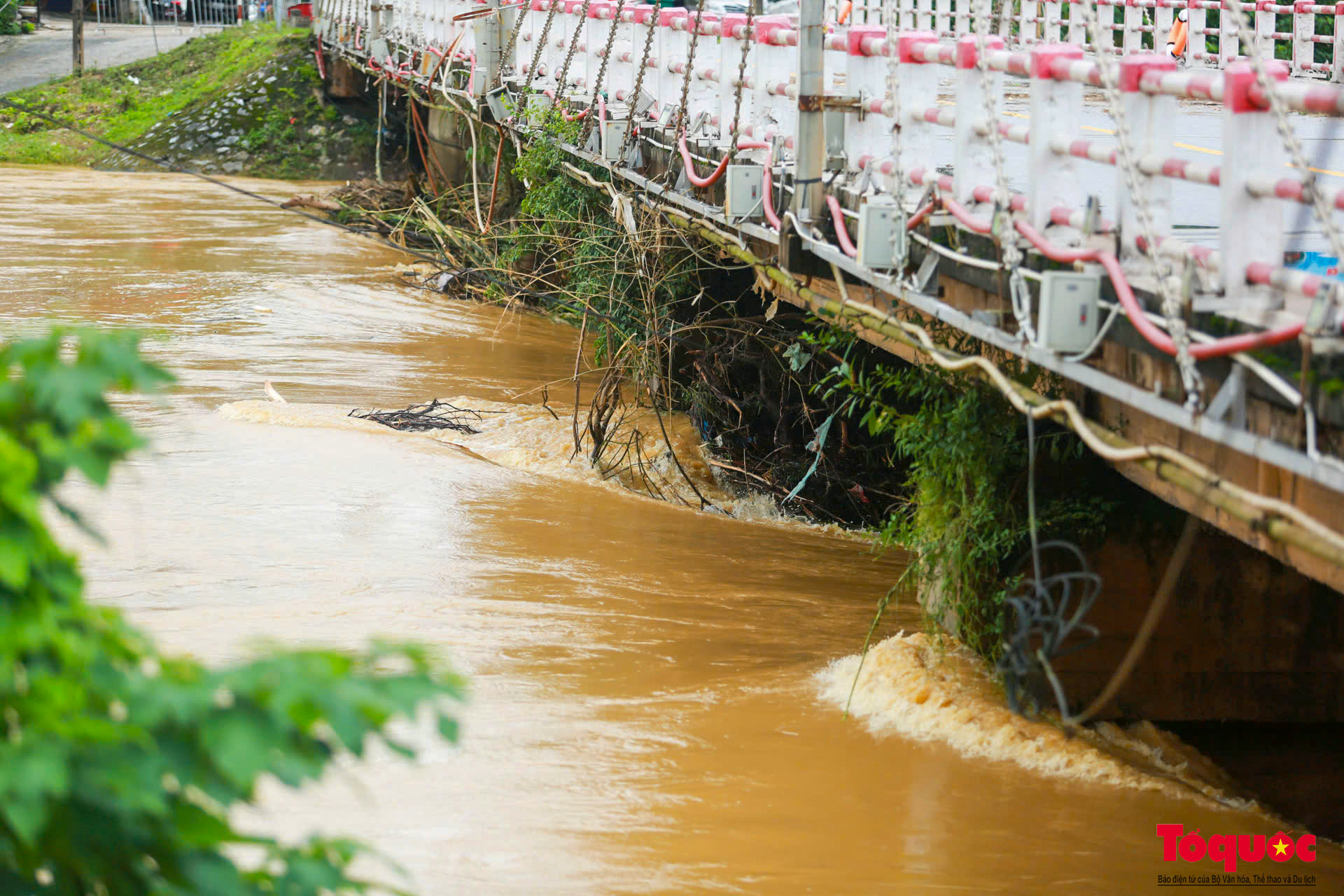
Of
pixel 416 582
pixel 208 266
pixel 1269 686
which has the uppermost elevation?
pixel 208 266

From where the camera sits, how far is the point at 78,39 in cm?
3678

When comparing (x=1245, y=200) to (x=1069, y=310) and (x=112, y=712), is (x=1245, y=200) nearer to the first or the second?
(x=1069, y=310)

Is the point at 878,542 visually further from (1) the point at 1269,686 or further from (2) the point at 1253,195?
(2) the point at 1253,195

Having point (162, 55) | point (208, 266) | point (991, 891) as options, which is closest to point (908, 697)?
point (991, 891)

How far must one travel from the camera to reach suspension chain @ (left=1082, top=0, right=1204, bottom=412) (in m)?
4.20

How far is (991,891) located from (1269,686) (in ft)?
10.2

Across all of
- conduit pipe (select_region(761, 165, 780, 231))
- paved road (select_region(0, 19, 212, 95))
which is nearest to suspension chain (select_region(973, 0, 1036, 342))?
conduit pipe (select_region(761, 165, 780, 231))

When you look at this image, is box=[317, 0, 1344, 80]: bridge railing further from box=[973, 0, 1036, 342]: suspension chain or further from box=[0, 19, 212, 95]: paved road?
box=[0, 19, 212, 95]: paved road

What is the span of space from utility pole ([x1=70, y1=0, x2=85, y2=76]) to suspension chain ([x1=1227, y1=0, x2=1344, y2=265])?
124ft

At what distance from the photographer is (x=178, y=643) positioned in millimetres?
6750

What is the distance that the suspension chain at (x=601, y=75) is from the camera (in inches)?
446

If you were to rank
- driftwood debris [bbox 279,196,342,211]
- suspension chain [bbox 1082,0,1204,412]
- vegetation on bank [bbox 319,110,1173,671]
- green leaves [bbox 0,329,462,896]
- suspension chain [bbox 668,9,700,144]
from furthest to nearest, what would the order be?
driftwood debris [bbox 279,196,342,211], suspension chain [bbox 668,9,700,144], vegetation on bank [bbox 319,110,1173,671], suspension chain [bbox 1082,0,1204,412], green leaves [bbox 0,329,462,896]

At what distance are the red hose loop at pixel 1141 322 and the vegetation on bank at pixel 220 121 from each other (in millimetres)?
28072

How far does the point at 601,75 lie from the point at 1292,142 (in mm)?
8387
